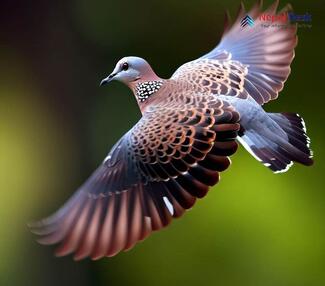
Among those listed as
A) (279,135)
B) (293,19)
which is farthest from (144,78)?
(293,19)

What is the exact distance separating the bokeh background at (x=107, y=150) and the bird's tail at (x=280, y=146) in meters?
0.49

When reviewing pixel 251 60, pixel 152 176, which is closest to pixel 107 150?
pixel 251 60

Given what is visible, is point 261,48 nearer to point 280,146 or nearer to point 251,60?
point 251,60

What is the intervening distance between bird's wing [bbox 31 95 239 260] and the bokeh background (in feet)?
1.60

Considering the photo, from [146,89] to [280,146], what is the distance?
0.30 meters

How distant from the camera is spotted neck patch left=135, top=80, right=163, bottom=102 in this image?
4.62 feet

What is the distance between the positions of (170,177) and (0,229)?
1.99m

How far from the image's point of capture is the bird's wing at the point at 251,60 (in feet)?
5.25

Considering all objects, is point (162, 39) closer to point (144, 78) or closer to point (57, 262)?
point (144, 78)

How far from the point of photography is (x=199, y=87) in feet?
5.02

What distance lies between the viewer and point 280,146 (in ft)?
4.87

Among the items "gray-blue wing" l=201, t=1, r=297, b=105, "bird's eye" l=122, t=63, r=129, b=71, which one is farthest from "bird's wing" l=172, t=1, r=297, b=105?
"bird's eye" l=122, t=63, r=129, b=71

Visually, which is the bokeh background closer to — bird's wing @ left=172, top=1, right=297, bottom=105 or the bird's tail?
bird's wing @ left=172, top=1, right=297, bottom=105

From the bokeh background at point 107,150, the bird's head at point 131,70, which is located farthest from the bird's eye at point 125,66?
the bokeh background at point 107,150
